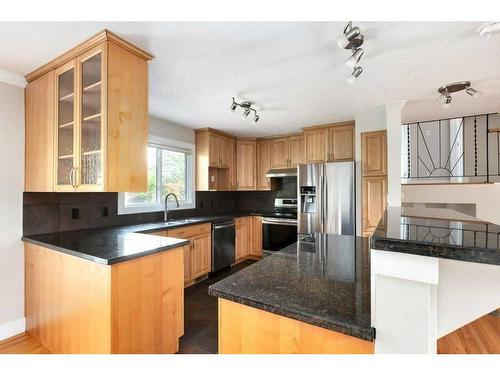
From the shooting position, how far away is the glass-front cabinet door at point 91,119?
5.11 ft

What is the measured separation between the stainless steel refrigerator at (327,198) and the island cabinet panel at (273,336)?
2.59 meters

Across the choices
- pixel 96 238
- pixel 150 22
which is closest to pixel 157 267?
pixel 96 238

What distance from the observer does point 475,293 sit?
2.15ft

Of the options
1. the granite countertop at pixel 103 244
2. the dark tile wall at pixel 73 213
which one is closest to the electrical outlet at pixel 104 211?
the dark tile wall at pixel 73 213

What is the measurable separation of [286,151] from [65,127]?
3274 mm

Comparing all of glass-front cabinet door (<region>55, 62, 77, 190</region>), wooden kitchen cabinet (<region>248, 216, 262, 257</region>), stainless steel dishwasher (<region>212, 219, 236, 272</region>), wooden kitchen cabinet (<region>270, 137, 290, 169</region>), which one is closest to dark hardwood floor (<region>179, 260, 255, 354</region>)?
stainless steel dishwasher (<region>212, 219, 236, 272</region>)

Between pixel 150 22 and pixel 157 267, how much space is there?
1547 mm

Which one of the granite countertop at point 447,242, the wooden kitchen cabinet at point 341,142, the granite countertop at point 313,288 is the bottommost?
the granite countertop at point 313,288

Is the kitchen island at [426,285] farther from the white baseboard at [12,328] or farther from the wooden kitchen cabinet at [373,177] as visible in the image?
the white baseboard at [12,328]

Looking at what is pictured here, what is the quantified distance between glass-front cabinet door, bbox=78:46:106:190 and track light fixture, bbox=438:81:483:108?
115 inches

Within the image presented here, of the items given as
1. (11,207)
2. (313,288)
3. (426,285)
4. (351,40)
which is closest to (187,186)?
(11,207)

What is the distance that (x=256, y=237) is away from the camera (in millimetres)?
4340

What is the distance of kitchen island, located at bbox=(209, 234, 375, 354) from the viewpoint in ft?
2.43

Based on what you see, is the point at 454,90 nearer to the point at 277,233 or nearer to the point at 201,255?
the point at 277,233
